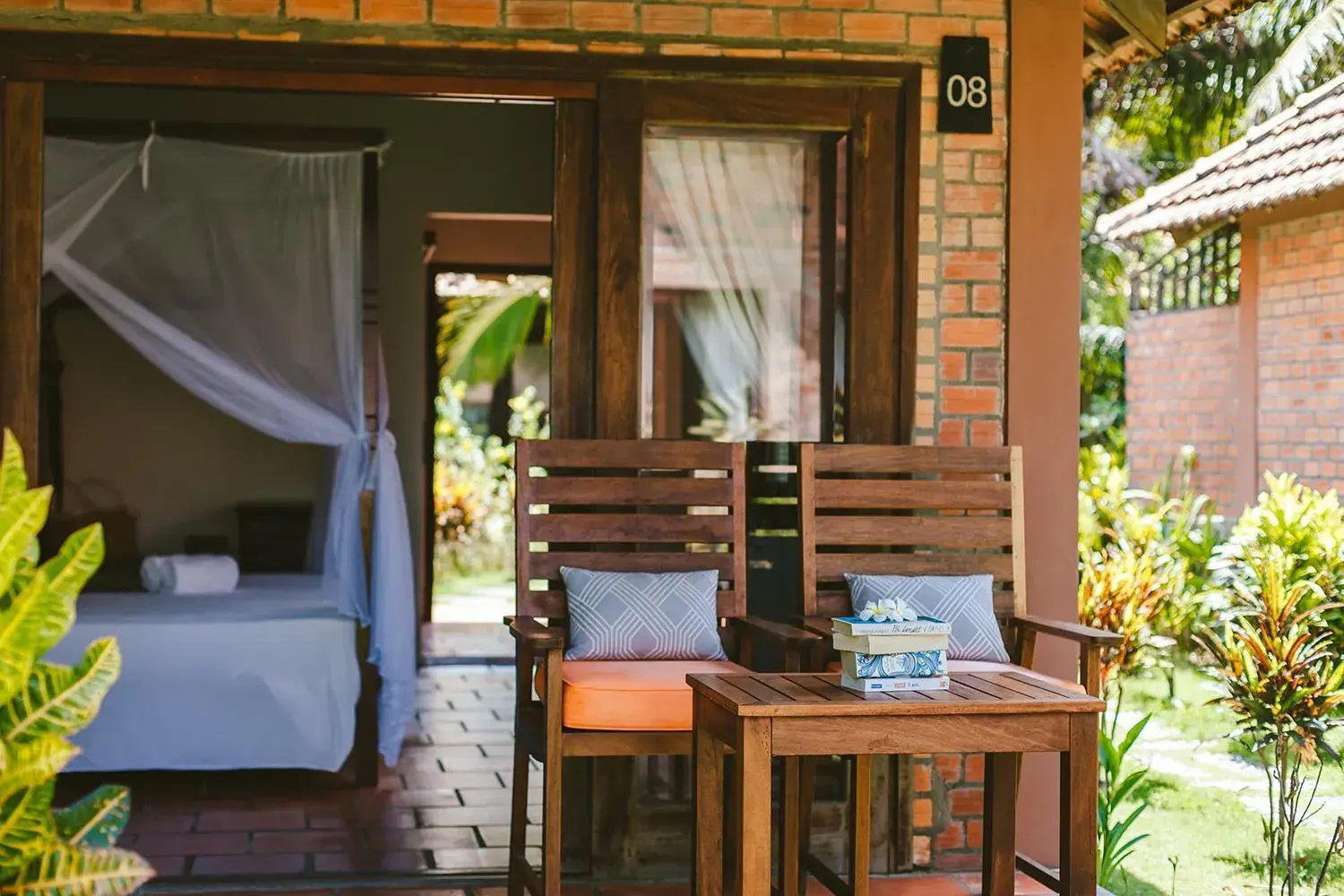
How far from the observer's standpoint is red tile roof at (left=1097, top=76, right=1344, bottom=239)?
24.8 ft

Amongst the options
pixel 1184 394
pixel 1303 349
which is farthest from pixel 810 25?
pixel 1184 394

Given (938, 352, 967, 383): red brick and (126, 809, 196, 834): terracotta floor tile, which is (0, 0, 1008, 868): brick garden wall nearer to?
(938, 352, 967, 383): red brick

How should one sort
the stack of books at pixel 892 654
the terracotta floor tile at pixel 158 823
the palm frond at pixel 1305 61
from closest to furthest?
the stack of books at pixel 892 654, the terracotta floor tile at pixel 158 823, the palm frond at pixel 1305 61

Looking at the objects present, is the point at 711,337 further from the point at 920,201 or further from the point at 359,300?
the point at 359,300

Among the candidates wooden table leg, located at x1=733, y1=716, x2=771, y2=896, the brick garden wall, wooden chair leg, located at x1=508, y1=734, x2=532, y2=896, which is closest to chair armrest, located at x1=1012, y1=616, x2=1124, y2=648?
the brick garden wall

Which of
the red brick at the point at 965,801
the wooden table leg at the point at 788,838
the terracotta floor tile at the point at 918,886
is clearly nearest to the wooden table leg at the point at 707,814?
the wooden table leg at the point at 788,838

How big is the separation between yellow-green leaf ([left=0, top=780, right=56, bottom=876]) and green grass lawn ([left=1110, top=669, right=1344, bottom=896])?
3077mm

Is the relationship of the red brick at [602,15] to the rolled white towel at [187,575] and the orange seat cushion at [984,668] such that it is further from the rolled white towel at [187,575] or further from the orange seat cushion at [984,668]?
the rolled white towel at [187,575]

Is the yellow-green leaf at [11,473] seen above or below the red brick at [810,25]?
below

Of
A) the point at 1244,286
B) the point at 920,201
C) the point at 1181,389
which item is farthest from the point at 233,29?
the point at 1181,389

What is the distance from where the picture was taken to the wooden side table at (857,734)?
2857 mm

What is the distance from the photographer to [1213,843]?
4.63 m

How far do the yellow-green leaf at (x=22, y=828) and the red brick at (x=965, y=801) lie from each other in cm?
281

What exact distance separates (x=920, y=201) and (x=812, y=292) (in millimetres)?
405
